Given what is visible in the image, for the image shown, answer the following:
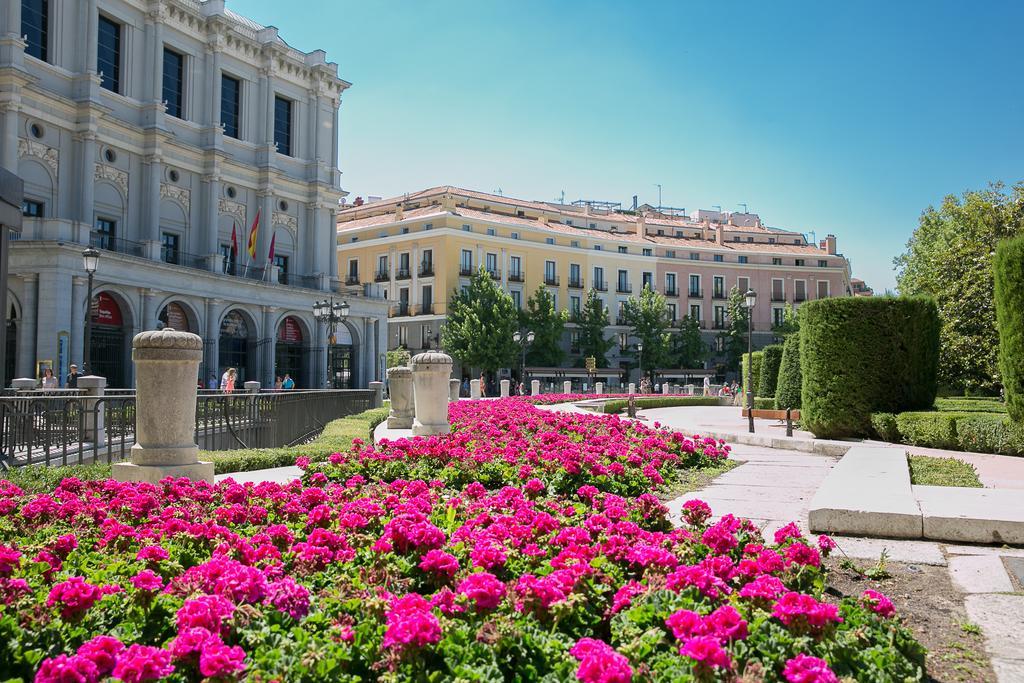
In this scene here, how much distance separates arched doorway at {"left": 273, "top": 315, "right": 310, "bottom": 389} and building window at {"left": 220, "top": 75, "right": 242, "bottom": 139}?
35.6 ft

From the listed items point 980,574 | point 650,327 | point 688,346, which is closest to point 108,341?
point 980,574

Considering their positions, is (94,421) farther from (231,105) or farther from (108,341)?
(231,105)

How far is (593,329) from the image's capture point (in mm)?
63125

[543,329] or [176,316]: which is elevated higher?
[543,329]

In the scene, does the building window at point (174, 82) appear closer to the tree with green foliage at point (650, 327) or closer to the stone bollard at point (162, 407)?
the stone bollard at point (162, 407)

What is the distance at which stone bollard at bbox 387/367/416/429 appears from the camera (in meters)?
16.5

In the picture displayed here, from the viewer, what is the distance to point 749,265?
2904 inches

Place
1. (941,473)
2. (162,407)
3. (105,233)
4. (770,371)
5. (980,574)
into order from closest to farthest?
(980,574)
(162,407)
(941,473)
(770,371)
(105,233)

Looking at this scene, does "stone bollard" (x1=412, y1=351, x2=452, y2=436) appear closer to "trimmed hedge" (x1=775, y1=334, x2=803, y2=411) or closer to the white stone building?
"trimmed hedge" (x1=775, y1=334, x2=803, y2=411)

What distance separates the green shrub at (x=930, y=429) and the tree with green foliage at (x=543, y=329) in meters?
45.9

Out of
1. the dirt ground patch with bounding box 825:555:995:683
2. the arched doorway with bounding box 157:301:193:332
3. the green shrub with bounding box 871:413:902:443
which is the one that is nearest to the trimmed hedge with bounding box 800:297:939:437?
the green shrub with bounding box 871:413:902:443

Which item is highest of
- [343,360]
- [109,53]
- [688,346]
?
[109,53]

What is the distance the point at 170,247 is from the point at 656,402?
24779mm

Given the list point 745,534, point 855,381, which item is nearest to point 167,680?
point 745,534
